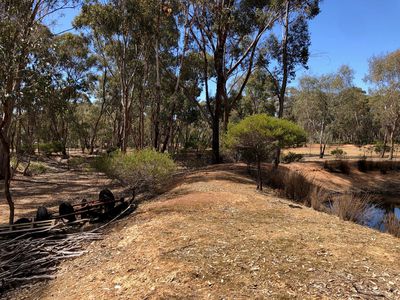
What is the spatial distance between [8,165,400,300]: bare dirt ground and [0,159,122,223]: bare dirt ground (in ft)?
17.1

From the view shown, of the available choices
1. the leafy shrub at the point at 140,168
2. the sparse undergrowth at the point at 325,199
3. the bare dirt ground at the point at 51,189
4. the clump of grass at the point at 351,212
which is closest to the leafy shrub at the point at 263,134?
the sparse undergrowth at the point at 325,199

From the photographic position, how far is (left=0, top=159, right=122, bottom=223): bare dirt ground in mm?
11211

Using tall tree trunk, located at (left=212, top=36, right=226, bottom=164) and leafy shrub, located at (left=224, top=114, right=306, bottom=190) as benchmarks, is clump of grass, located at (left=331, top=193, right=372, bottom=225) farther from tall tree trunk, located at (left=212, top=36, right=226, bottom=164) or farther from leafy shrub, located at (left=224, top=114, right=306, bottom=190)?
tall tree trunk, located at (left=212, top=36, right=226, bottom=164)

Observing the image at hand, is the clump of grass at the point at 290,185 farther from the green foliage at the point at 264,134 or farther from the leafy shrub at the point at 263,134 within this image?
the green foliage at the point at 264,134

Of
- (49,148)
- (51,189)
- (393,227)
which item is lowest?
(51,189)

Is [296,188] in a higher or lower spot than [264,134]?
lower

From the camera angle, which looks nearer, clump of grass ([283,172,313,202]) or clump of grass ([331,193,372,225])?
clump of grass ([331,193,372,225])

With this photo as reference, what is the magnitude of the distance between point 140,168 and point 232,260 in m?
6.30

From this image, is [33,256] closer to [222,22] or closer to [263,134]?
[263,134]

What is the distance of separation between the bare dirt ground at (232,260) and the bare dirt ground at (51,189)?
17.1 ft

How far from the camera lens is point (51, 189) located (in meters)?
15.2

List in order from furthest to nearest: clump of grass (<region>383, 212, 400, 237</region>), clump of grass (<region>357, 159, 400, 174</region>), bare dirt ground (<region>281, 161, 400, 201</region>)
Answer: clump of grass (<region>357, 159, 400, 174</region>), bare dirt ground (<region>281, 161, 400, 201</region>), clump of grass (<region>383, 212, 400, 237</region>)

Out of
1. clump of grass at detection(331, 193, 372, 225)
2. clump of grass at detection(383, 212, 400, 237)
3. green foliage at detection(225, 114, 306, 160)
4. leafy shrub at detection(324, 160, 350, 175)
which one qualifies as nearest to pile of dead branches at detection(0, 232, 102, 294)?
green foliage at detection(225, 114, 306, 160)

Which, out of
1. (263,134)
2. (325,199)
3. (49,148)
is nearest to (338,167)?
(325,199)
